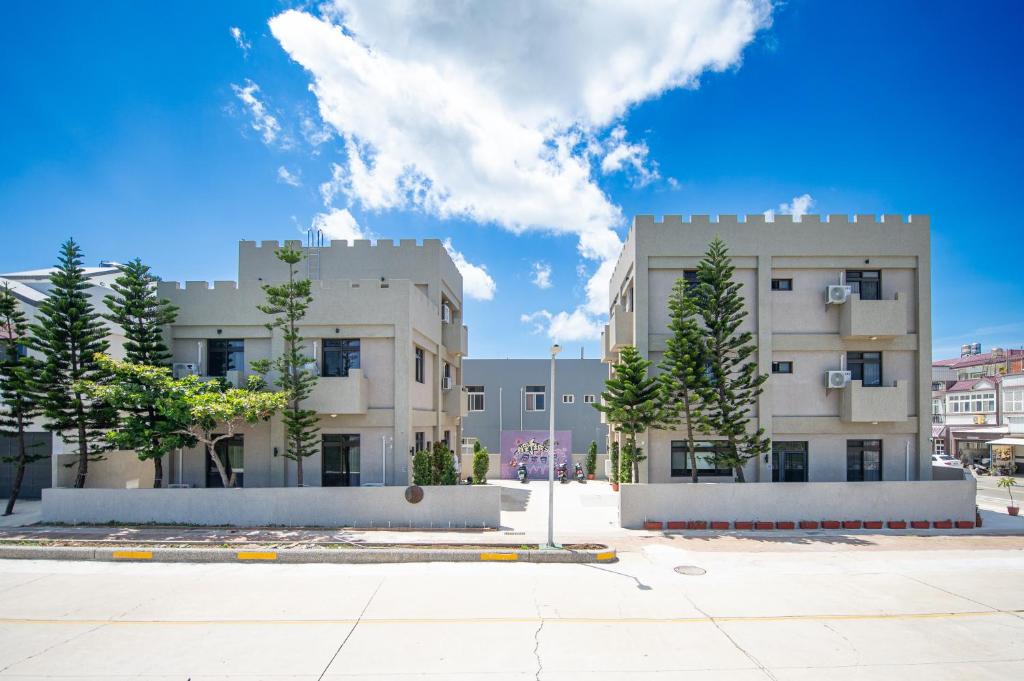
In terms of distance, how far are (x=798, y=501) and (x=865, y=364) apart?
6.80m

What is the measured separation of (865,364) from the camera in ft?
69.0

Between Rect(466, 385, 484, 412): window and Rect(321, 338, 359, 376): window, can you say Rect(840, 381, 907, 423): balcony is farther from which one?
Rect(466, 385, 484, 412): window

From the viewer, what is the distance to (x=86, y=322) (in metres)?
17.9

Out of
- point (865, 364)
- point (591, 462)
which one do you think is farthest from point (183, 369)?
point (865, 364)

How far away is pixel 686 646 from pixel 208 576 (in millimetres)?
9858

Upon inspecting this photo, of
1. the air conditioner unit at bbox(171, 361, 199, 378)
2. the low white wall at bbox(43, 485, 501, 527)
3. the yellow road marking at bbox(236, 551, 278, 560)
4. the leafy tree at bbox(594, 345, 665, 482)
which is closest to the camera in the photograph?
the yellow road marking at bbox(236, 551, 278, 560)

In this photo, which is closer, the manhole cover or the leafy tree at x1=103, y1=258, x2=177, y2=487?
the manhole cover

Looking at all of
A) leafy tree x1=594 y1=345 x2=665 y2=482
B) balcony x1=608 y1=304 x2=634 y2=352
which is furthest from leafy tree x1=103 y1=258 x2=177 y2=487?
balcony x1=608 y1=304 x2=634 y2=352

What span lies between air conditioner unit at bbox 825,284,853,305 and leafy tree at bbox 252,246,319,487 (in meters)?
→ 18.0

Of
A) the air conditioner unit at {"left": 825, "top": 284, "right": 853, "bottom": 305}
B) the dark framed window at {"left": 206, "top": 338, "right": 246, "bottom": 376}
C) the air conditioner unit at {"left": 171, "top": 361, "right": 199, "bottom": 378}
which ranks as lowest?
the air conditioner unit at {"left": 171, "top": 361, "right": 199, "bottom": 378}

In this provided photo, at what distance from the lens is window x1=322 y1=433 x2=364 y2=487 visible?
19.5m

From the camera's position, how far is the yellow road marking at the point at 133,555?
13.3 meters

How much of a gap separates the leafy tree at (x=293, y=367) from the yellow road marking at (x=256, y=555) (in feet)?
16.1

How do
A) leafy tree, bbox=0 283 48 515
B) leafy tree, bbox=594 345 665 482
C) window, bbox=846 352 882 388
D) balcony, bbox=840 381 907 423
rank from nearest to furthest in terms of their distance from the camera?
1. leafy tree, bbox=0 283 48 515
2. leafy tree, bbox=594 345 665 482
3. balcony, bbox=840 381 907 423
4. window, bbox=846 352 882 388
